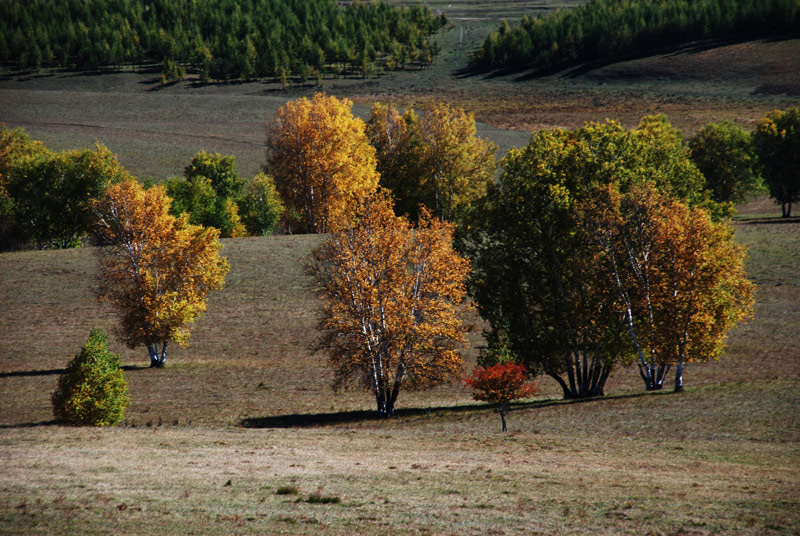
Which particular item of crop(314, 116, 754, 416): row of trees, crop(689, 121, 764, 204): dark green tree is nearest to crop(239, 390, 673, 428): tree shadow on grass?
crop(314, 116, 754, 416): row of trees

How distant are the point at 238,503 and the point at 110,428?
1570cm

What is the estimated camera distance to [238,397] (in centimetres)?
4247

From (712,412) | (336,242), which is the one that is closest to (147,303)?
(336,242)

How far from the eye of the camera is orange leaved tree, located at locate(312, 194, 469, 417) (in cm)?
3856

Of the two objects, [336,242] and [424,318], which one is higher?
[336,242]

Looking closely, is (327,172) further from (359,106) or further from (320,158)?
(359,106)

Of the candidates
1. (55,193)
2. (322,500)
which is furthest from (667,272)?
(55,193)

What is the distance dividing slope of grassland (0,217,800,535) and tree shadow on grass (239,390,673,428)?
7.1 inches

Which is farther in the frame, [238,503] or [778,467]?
[778,467]

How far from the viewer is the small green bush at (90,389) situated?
34.3m

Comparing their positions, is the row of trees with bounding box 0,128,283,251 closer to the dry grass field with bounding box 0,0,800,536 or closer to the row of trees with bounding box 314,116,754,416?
the dry grass field with bounding box 0,0,800,536

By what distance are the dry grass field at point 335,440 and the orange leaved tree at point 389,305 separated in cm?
270

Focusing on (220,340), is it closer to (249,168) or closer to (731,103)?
(249,168)

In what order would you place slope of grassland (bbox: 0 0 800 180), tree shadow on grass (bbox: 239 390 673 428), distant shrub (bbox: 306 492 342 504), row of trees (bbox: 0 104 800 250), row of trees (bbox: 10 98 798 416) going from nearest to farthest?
distant shrub (bbox: 306 492 342 504), tree shadow on grass (bbox: 239 390 673 428), row of trees (bbox: 10 98 798 416), row of trees (bbox: 0 104 800 250), slope of grassland (bbox: 0 0 800 180)
